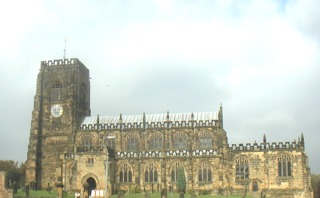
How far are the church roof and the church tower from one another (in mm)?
3412

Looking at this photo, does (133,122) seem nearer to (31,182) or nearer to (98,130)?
(98,130)

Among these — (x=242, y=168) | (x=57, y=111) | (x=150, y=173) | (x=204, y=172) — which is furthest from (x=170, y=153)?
(x=57, y=111)

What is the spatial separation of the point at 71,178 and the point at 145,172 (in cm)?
1115

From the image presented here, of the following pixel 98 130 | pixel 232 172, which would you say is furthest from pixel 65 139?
pixel 232 172

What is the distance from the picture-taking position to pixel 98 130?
77250 millimetres

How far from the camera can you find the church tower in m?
76.2

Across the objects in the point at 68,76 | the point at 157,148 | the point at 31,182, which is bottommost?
the point at 31,182

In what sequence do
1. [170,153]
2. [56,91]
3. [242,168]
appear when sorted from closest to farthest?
[242,168] < [170,153] < [56,91]

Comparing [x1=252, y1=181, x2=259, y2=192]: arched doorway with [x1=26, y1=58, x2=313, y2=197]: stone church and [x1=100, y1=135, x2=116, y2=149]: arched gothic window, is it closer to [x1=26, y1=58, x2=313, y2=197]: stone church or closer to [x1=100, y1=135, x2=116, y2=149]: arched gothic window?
[x1=26, y1=58, x2=313, y2=197]: stone church

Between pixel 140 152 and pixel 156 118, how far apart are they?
25.7ft

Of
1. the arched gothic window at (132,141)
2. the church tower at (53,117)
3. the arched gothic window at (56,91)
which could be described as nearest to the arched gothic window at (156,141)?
the arched gothic window at (132,141)

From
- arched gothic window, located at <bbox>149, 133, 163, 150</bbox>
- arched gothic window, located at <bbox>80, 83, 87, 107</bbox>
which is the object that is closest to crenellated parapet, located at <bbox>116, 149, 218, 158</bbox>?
arched gothic window, located at <bbox>149, 133, 163, 150</bbox>

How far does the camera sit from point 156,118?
77.9 metres

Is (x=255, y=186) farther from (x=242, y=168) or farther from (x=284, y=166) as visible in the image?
(x=284, y=166)
